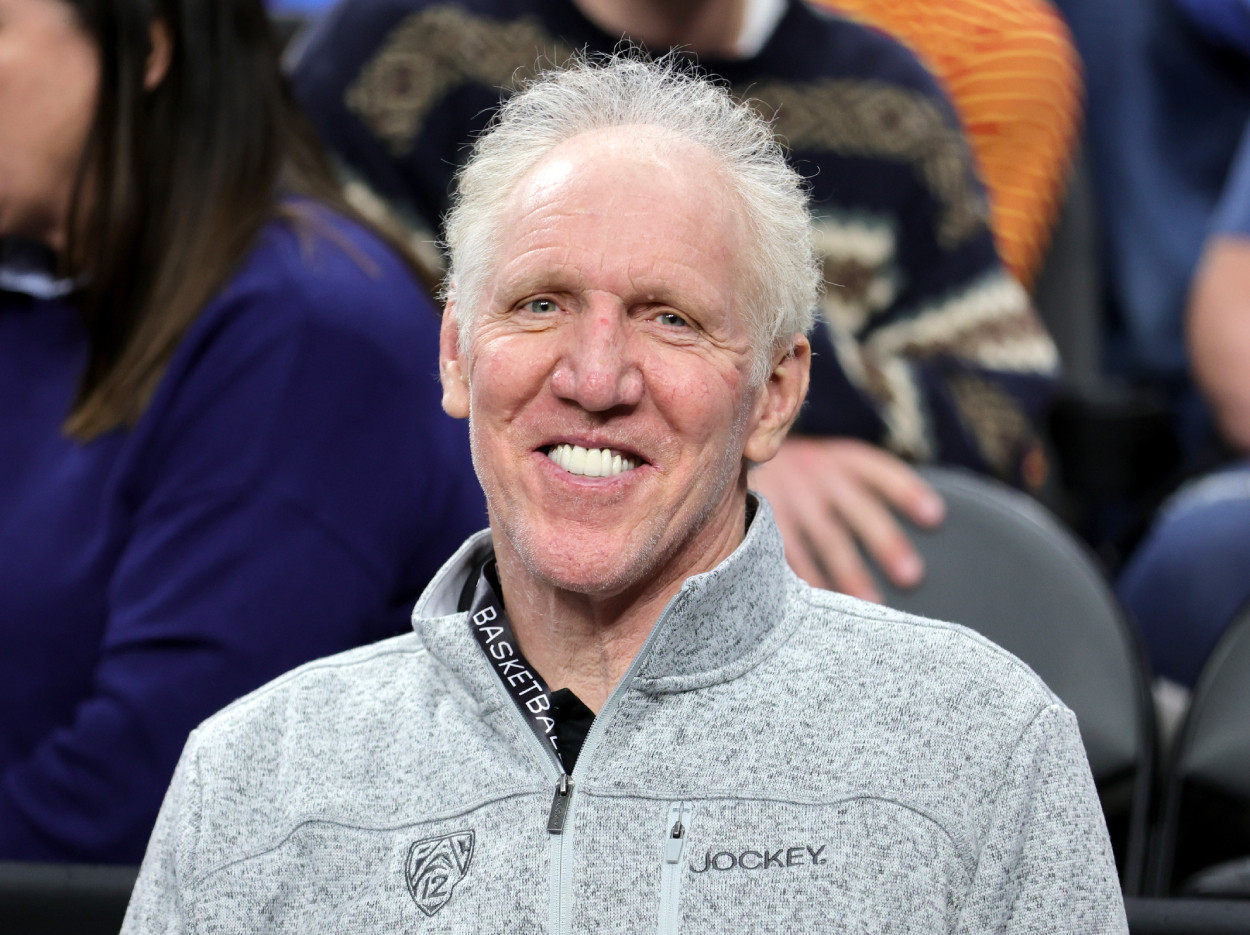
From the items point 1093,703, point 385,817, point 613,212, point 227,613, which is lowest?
point 1093,703

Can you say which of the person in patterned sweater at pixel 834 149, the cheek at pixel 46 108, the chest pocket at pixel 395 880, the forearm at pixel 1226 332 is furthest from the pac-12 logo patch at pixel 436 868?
the forearm at pixel 1226 332

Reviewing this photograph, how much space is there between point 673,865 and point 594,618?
7.5 inches

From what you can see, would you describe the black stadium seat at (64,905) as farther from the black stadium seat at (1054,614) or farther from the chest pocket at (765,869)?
the black stadium seat at (1054,614)

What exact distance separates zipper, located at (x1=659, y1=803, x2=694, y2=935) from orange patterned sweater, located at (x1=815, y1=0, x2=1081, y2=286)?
1735mm

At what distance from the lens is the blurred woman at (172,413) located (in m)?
1.51

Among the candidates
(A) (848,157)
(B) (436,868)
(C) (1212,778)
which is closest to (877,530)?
(C) (1212,778)

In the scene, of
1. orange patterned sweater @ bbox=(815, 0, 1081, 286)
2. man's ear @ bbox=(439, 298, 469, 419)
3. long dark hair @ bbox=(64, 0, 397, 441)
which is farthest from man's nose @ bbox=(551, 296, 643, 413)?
orange patterned sweater @ bbox=(815, 0, 1081, 286)

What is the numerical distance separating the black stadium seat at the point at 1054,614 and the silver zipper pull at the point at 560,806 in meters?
0.70

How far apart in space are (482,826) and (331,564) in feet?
1.51

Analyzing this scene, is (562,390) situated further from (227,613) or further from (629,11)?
(629,11)

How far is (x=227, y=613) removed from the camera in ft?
4.91

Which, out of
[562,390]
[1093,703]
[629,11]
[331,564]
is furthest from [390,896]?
[629,11]

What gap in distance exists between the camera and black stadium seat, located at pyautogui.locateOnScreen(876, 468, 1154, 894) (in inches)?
65.0

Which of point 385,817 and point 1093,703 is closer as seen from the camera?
point 385,817
